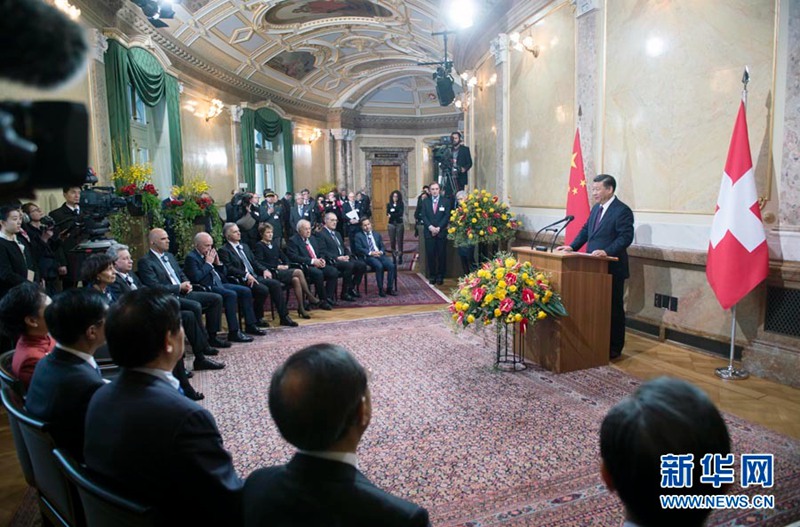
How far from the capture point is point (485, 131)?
28.2 ft

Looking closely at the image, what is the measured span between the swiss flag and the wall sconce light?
3.24m

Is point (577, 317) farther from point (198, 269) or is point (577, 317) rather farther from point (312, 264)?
point (312, 264)

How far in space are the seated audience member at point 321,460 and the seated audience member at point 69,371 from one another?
2.67ft

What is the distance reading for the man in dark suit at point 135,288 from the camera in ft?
12.6

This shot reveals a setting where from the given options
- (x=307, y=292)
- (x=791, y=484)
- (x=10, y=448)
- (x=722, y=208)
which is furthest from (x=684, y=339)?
(x=10, y=448)

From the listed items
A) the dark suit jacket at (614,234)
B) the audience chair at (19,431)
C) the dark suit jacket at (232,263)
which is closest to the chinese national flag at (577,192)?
the dark suit jacket at (614,234)

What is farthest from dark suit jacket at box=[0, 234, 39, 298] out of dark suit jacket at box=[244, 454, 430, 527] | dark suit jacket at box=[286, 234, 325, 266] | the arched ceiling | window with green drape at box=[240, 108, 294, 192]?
window with green drape at box=[240, 108, 294, 192]

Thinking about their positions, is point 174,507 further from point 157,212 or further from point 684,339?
point 157,212

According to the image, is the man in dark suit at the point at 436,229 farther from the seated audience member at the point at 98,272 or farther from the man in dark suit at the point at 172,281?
the seated audience member at the point at 98,272

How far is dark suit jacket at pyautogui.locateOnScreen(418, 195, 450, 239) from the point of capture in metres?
8.17

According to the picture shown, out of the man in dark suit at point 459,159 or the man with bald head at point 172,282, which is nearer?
the man with bald head at point 172,282

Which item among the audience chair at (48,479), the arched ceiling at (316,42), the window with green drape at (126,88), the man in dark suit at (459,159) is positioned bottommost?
the audience chair at (48,479)

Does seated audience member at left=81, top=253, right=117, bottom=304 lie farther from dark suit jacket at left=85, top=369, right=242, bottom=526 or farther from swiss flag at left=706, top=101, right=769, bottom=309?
swiss flag at left=706, top=101, right=769, bottom=309

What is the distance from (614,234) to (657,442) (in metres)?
3.67
